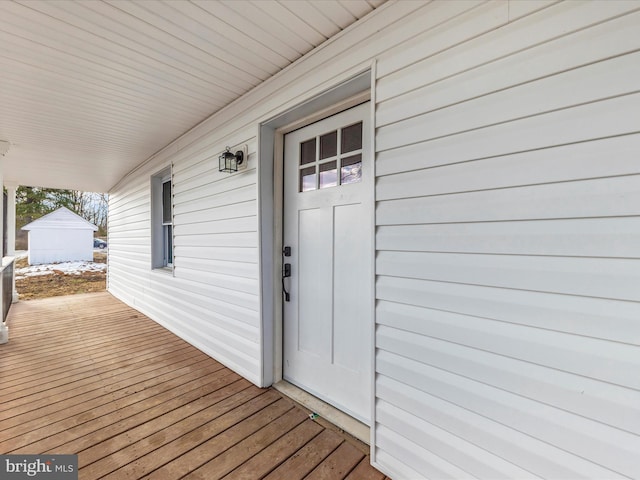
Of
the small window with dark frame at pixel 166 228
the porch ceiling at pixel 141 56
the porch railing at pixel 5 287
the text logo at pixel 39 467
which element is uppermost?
the porch ceiling at pixel 141 56

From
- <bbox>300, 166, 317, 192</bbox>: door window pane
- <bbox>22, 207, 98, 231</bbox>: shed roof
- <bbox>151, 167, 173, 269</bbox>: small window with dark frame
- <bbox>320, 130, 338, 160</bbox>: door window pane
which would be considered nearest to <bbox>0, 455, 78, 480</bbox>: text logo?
<bbox>300, 166, 317, 192</bbox>: door window pane

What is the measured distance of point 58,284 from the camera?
7789mm

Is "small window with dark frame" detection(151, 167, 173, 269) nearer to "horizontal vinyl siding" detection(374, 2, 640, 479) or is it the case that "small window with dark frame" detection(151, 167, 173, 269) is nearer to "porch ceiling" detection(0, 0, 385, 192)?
"porch ceiling" detection(0, 0, 385, 192)

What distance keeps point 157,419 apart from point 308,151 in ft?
7.43

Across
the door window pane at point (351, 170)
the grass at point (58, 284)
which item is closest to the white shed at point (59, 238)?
the grass at point (58, 284)

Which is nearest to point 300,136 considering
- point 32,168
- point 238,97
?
point 238,97

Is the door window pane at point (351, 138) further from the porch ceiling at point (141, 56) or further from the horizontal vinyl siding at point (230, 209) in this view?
the porch ceiling at point (141, 56)

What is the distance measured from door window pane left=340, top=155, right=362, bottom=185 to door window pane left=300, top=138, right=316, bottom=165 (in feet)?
1.07

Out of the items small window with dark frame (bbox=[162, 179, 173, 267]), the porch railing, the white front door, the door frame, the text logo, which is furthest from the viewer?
small window with dark frame (bbox=[162, 179, 173, 267])

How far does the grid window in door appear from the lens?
200cm

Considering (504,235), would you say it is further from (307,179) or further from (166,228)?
(166,228)

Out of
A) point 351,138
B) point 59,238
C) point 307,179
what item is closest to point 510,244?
point 351,138

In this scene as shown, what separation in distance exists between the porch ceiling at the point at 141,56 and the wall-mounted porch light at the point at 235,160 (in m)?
0.48

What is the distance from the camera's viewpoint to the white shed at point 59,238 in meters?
12.3
